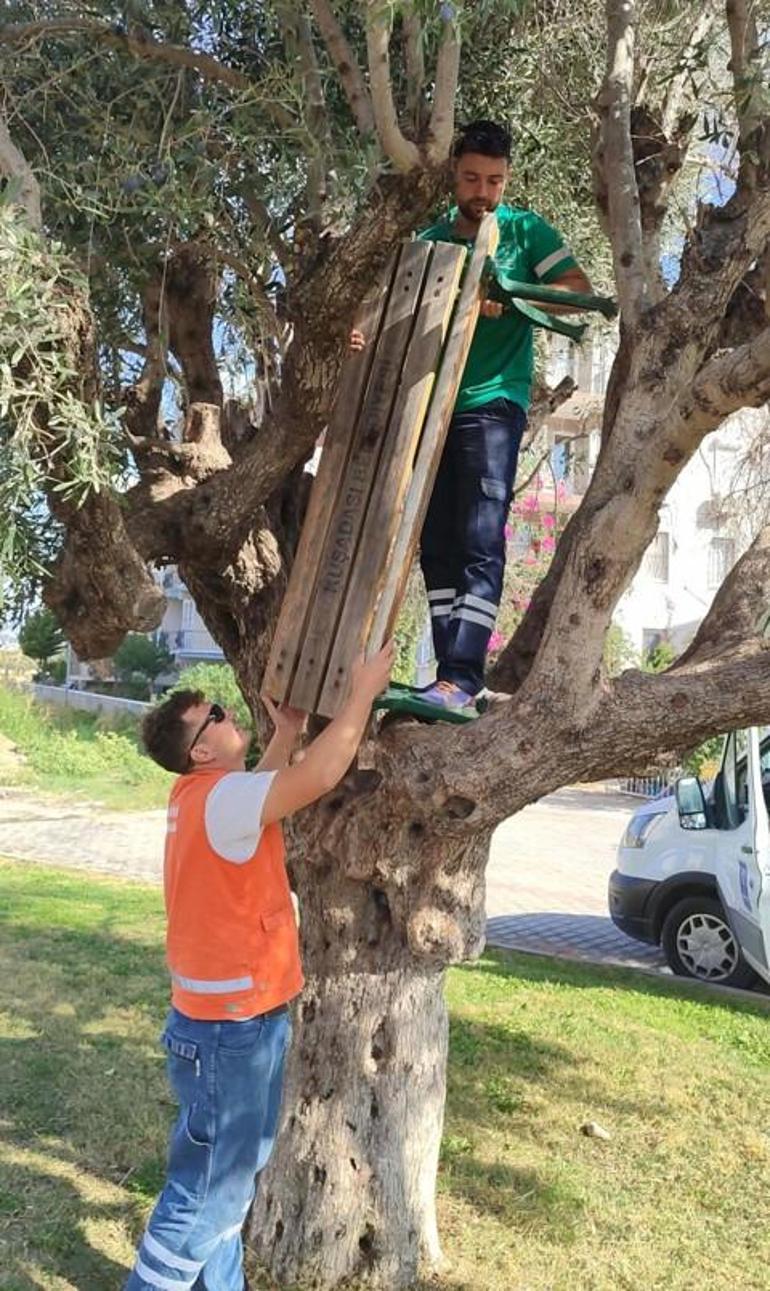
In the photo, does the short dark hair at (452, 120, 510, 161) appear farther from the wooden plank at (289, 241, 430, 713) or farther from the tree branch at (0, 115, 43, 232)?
the tree branch at (0, 115, 43, 232)

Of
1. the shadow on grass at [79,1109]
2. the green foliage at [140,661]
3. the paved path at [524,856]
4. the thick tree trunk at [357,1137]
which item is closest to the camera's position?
the thick tree trunk at [357,1137]

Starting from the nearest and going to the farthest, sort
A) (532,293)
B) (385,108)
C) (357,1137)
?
(385,108) → (532,293) → (357,1137)

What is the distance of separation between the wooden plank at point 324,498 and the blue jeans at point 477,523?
0.38m

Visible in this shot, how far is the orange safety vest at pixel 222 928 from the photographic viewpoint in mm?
3338

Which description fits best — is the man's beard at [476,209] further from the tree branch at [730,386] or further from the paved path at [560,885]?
the paved path at [560,885]

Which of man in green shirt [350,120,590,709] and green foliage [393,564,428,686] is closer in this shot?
man in green shirt [350,120,590,709]

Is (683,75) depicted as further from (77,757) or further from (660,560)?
(660,560)

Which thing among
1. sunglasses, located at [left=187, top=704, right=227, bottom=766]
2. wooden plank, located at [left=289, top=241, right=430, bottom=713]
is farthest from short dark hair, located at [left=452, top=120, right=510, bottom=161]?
sunglasses, located at [left=187, top=704, right=227, bottom=766]

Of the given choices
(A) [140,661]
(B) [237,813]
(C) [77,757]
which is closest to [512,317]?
(B) [237,813]

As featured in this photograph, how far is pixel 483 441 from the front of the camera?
3.96 m

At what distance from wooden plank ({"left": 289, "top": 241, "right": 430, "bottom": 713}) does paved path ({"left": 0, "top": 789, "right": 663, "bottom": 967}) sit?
7.43m

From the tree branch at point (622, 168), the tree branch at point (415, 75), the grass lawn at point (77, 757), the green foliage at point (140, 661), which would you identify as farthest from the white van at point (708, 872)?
the green foliage at point (140, 661)

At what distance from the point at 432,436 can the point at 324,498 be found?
0.41 metres

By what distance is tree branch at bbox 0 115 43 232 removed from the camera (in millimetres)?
3484
